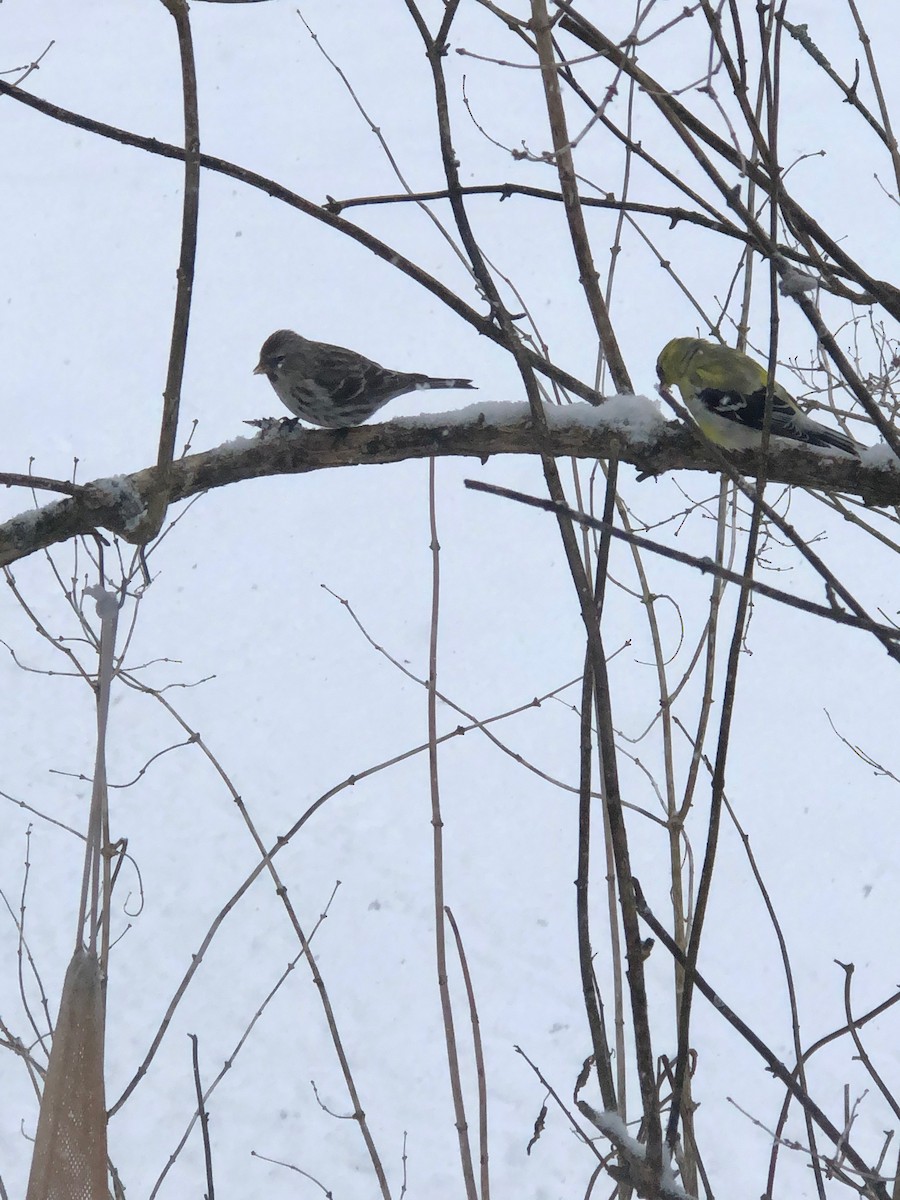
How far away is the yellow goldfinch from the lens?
2957 mm

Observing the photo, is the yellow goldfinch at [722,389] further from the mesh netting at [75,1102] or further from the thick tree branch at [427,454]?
the mesh netting at [75,1102]

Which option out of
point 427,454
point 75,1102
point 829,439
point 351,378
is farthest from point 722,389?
point 75,1102

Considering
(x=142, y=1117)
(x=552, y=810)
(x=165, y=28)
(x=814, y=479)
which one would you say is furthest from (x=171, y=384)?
(x=165, y=28)

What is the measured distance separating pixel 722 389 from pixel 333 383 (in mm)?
1138

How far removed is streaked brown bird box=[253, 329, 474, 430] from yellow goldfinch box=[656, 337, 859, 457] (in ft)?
2.12

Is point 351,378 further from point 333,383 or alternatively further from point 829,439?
point 829,439

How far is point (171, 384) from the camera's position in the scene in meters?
1.26

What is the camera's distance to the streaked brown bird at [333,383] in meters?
3.24

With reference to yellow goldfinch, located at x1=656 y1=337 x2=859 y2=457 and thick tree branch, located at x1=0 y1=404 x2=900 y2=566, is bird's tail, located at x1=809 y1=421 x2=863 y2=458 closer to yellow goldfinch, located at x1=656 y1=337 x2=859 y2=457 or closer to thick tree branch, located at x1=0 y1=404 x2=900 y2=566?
yellow goldfinch, located at x1=656 y1=337 x2=859 y2=457

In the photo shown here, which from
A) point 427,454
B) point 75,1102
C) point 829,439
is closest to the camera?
point 75,1102

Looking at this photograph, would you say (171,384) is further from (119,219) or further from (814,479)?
(119,219)

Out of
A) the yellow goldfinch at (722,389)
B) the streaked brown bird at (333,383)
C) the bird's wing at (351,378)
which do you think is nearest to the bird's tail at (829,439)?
the yellow goldfinch at (722,389)

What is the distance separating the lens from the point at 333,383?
3.27 m

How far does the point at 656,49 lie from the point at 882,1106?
910cm
